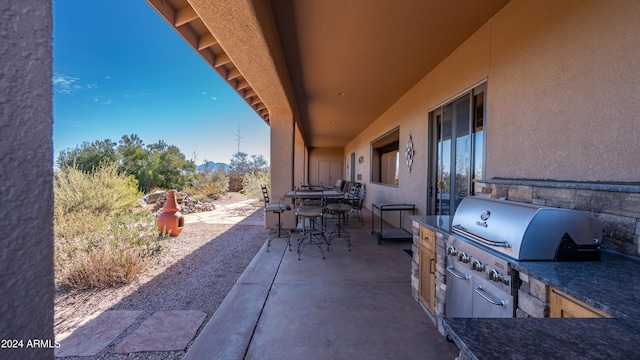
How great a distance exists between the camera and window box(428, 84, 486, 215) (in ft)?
9.68

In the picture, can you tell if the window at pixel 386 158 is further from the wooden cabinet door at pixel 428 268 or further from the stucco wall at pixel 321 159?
the stucco wall at pixel 321 159

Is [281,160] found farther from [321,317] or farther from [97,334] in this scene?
[97,334]

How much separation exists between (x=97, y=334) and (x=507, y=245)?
2952 millimetres

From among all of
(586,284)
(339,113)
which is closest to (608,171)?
(586,284)

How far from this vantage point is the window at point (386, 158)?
598cm

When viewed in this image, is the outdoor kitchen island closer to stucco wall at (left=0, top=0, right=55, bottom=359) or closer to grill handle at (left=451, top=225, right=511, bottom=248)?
grill handle at (left=451, top=225, right=511, bottom=248)

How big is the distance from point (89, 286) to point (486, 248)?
3858mm

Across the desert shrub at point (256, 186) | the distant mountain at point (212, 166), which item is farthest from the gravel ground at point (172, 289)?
the distant mountain at point (212, 166)

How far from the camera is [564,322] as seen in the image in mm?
774

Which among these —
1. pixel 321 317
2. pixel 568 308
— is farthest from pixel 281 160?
pixel 568 308

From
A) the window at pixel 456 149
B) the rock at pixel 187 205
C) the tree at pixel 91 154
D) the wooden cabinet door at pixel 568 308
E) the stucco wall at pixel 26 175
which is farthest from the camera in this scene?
the tree at pixel 91 154

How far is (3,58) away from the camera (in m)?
0.50

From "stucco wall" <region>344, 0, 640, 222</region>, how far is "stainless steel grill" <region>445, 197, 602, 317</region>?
0.57 m

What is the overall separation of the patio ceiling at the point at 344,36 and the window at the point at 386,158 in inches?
54.2
